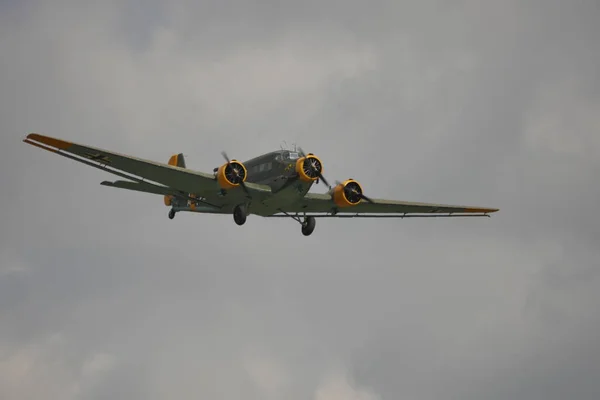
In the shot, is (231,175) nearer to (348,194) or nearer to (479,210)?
(348,194)

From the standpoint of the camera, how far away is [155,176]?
4969 cm

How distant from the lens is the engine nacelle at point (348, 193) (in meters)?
53.2

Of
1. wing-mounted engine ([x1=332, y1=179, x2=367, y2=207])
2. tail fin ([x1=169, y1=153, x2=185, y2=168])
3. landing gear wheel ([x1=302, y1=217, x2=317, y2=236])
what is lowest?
landing gear wheel ([x1=302, y1=217, x2=317, y2=236])

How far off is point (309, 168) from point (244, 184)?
11.5ft

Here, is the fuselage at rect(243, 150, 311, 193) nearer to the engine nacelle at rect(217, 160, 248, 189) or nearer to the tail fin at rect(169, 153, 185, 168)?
the engine nacelle at rect(217, 160, 248, 189)

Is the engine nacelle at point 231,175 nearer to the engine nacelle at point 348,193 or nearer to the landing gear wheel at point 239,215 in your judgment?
the landing gear wheel at point 239,215

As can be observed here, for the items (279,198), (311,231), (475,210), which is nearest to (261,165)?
(279,198)

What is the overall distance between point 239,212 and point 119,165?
23.0ft

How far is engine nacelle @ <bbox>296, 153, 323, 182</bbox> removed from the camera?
49.0m

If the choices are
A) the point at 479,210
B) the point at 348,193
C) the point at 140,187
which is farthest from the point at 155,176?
the point at 479,210

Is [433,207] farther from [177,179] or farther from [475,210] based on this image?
[177,179]

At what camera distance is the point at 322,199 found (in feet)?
175

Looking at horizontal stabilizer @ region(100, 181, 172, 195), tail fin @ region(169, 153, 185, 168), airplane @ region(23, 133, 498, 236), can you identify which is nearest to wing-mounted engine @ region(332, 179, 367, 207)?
airplane @ region(23, 133, 498, 236)

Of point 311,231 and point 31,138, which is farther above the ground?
point 31,138
